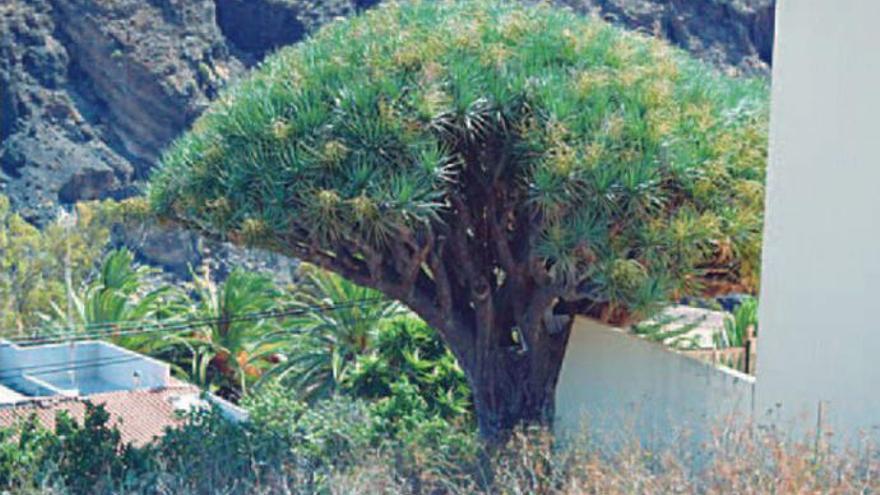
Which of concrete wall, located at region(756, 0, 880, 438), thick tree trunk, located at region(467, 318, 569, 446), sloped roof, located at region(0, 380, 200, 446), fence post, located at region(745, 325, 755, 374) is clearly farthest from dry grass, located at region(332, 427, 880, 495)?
sloped roof, located at region(0, 380, 200, 446)

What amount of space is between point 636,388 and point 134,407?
9657 mm

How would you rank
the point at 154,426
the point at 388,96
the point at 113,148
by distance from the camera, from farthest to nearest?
the point at 113,148, the point at 154,426, the point at 388,96

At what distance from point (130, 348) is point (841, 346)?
703 inches

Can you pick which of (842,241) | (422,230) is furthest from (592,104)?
(842,241)

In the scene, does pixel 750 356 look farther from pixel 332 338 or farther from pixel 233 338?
pixel 233 338

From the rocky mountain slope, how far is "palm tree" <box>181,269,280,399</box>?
39.1 m

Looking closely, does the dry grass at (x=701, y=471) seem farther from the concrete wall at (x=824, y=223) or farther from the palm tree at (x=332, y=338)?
the palm tree at (x=332, y=338)

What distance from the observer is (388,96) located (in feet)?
32.4

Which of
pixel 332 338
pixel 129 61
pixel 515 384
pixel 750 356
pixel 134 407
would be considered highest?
pixel 129 61

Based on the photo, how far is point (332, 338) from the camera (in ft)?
60.4

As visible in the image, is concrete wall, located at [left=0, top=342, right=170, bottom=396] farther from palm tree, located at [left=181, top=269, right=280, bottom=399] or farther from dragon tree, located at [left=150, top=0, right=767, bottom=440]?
dragon tree, located at [left=150, top=0, right=767, bottom=440]

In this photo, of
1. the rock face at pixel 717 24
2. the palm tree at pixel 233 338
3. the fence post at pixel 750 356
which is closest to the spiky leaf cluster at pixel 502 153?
the fence post at pixel 750 356

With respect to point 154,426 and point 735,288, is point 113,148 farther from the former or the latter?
point 735,288

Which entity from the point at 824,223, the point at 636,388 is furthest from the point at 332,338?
the point at 824,223
